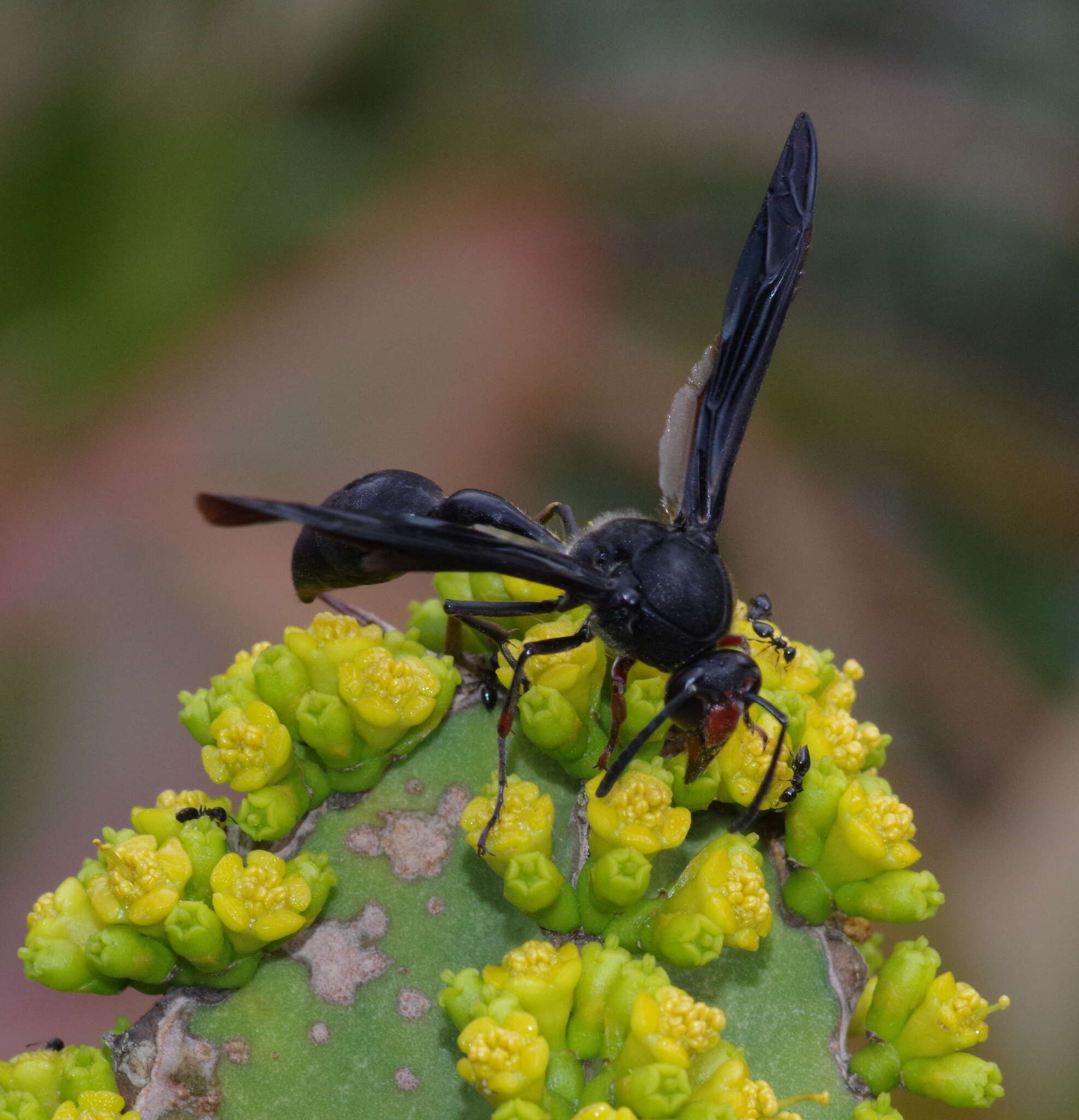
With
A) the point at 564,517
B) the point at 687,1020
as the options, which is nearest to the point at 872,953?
the point at 687,1020

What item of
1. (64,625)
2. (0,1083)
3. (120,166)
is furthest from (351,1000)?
(120,166)

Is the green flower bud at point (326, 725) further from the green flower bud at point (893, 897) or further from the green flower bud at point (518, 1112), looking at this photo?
the green flower bud at point (893, 897)

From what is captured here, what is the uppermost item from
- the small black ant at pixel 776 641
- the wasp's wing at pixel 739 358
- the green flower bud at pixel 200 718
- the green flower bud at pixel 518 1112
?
the wasp's wing at pixel 739 358

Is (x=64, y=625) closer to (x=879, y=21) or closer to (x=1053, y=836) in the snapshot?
(x=1053, y=836)

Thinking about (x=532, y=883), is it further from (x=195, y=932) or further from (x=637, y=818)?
(x=195, y=932)

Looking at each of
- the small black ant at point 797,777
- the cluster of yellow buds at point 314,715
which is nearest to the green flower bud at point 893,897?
the small black ant at point 797,777

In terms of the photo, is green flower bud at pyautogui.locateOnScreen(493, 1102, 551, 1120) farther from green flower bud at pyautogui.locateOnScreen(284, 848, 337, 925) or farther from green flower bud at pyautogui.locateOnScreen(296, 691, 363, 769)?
green flower bud at pyautogui.locateOnScreen(296, 691, 363, 769)
